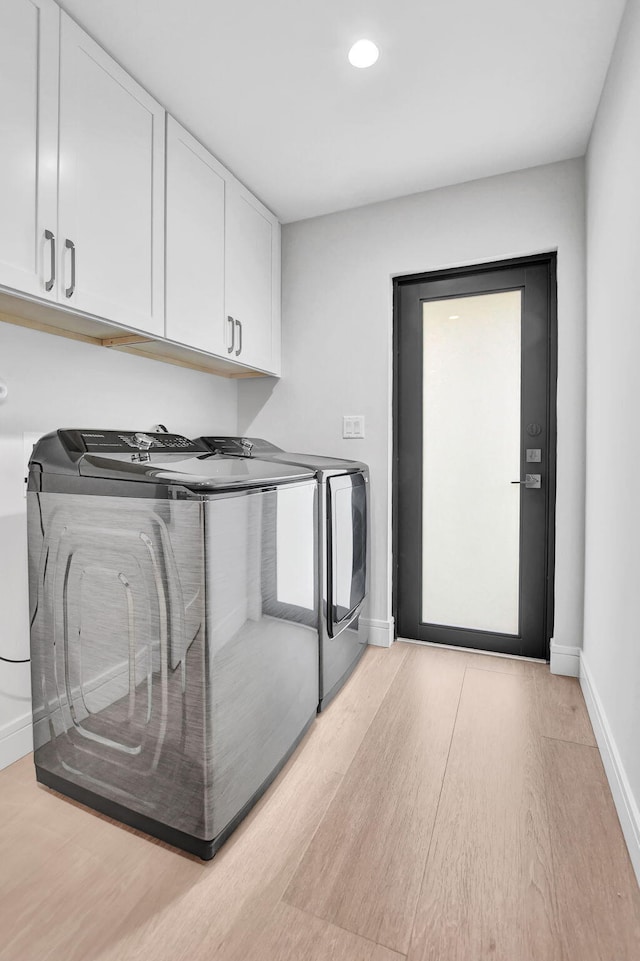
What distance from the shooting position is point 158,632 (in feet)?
3.96

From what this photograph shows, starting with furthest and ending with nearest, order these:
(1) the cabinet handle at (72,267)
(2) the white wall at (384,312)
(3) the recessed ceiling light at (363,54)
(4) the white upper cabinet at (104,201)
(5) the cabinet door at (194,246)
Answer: (2) the white wall at (384,312), (5) the cabinet door at (194,246), (3) the recessed ceiling light at (363,54), (1) the cabinet handle at (72,267), (4) the white upper cabinet at (104,201)

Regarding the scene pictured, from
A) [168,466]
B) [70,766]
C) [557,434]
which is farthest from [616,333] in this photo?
[70,766]

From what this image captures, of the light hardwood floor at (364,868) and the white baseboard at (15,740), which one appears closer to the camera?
the light hardwood floor at (364,868)

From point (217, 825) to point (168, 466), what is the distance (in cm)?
91

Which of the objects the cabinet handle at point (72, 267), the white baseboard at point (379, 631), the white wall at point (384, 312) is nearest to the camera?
the cabinet handle at point (72, 267)

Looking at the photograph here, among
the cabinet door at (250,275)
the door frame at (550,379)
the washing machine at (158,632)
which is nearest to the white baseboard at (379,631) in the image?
the door frame at (550,379)

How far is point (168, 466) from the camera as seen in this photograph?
1.31m

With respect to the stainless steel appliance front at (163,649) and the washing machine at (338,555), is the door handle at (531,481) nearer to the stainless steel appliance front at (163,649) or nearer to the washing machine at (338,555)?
the washing machine at (338,555)

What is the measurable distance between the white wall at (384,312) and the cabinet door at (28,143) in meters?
1.47

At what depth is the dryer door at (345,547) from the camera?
1.92m

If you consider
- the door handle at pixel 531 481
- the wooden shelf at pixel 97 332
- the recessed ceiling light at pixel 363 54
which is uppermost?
the recessed ceiling light at pixel 363 54

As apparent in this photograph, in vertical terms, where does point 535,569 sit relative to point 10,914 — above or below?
above

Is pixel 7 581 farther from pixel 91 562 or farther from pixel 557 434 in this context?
pixel 557 434

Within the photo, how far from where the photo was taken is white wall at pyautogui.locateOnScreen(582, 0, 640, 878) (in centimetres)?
130
